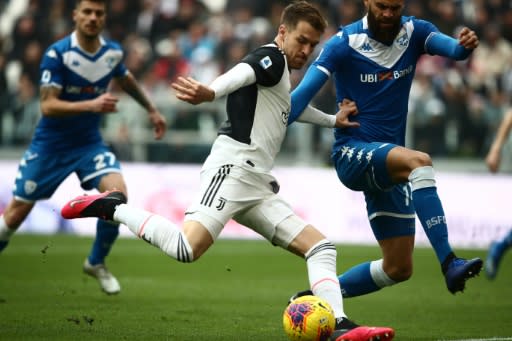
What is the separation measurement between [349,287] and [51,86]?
3.68 metres

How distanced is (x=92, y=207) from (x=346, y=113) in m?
2.24

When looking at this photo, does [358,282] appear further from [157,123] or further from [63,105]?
[63,105]

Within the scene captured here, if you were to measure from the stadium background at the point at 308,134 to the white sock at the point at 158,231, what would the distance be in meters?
9.33

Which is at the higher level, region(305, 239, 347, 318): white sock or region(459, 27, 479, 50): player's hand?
region(459, 27, 479, 50): player's hand

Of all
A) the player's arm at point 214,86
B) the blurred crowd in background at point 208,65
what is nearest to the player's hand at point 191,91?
the player's arm at point 214,86

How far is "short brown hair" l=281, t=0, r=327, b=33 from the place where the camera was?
22.6 ft

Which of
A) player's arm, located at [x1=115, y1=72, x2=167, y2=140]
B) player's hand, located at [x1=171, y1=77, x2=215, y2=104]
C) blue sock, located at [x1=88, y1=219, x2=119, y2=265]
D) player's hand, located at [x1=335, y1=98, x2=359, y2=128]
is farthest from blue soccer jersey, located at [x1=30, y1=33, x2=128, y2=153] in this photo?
player's hand, located at [x1=171, y1=77, x2=215, y2=104]

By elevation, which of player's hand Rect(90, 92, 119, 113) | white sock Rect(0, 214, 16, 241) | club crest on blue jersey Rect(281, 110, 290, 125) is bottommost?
white sock Rect(0, 214, 16, 241)

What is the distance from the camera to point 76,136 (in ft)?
33.2

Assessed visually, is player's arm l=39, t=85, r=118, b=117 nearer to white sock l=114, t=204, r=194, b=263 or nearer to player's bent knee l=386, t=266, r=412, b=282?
white sock l=114, t=204, r=194, b=263

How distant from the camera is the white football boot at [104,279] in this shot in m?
9.94

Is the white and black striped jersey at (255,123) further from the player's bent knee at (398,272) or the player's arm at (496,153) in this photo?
the player's arm at (496,153)

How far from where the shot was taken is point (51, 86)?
9609mm

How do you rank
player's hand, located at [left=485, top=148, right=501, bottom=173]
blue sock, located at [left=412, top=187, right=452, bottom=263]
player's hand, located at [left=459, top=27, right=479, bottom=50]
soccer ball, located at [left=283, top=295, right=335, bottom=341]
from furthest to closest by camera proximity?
player's hand, located at [left=485, top=148, right=501, bottom=173] → player's hand, located at [left=459, top=27, right=479, bottom=50] → blue sock, located at [left=412, top=187, right=452, bottom=263] → soccer ball, located at [left=283, top=295, right=335, bottom=341]
